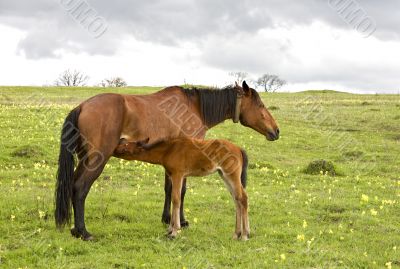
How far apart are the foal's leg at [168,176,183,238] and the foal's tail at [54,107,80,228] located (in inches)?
77.5

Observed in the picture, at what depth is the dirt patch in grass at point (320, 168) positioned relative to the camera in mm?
18141

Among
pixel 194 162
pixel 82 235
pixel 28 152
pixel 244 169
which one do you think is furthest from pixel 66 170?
pixel 28 152

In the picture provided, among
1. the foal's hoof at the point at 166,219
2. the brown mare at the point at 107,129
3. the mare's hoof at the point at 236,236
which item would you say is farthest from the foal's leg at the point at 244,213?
the foal's hoof at the point at 166,219

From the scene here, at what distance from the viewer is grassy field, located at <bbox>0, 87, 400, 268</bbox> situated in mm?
8836

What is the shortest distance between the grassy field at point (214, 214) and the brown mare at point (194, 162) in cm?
53

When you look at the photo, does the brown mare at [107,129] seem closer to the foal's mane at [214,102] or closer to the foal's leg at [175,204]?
the foal's mane at [214,102]

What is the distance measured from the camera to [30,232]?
995 cm

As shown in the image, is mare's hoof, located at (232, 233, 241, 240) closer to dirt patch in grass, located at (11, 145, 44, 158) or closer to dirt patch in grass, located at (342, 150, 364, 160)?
dirt patch in grass, located at (11, 145, 44, 158)

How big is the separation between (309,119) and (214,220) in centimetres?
2495

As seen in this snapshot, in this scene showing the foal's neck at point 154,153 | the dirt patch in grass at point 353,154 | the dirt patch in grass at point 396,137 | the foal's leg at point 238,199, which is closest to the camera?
the foal's neck at point 154,153

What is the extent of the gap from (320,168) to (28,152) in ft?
35.2

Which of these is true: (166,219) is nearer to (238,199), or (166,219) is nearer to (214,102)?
(238,199)

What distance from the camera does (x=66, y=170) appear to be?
382 inches

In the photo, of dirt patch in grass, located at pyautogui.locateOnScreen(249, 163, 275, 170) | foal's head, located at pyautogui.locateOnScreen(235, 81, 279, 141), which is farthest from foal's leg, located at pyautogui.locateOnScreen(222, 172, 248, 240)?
dirt patch in grass, located at pyautogui.locateOnScreen(249, 163, 275, 170)
